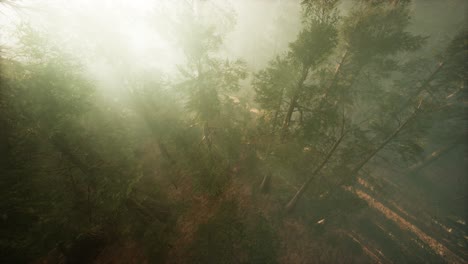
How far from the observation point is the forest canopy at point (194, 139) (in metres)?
7.12

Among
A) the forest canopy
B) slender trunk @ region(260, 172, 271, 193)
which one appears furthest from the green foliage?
slender trunk @ region(260, 172, 271, 193)

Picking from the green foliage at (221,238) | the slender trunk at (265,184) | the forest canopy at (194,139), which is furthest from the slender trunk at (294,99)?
the green foliage at (221,238)

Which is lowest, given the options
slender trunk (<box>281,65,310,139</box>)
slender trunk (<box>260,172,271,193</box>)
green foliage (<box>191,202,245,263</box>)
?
green foliage (<box>191,202,245,263</box>)

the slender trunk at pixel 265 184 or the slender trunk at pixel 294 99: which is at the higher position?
the slender trunk at pixel 294 99

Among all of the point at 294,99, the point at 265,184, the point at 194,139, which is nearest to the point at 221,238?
the point at 265,184

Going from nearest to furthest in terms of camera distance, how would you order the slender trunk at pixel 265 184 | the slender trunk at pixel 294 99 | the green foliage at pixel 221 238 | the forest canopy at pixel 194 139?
1. the forest canopy at pixel 194 139
2. the slender trunk at pixel 294 99
3. the green foliage at pixel 221 238
4. the slender trunk at pixel 265 184

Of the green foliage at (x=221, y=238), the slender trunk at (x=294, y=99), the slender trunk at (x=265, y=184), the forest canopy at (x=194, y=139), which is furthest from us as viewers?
the slender trunk at (x=265, y=184)

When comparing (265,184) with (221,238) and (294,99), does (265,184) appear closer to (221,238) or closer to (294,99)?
(221,238)

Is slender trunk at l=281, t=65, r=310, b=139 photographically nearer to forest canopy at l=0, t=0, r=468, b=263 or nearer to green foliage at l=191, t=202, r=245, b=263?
forest canopy at l=0, t=0, r=468, b=263

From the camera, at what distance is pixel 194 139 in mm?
15188

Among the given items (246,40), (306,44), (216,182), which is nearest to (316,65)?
(306,44)

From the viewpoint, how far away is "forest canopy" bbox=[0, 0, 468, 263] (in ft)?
23.4

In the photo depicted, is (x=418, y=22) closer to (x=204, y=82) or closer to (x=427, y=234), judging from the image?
(x=427, y=234)

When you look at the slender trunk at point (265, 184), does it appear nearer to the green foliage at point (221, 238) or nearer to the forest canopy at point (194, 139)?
the forest canopy at point (194, 139)
